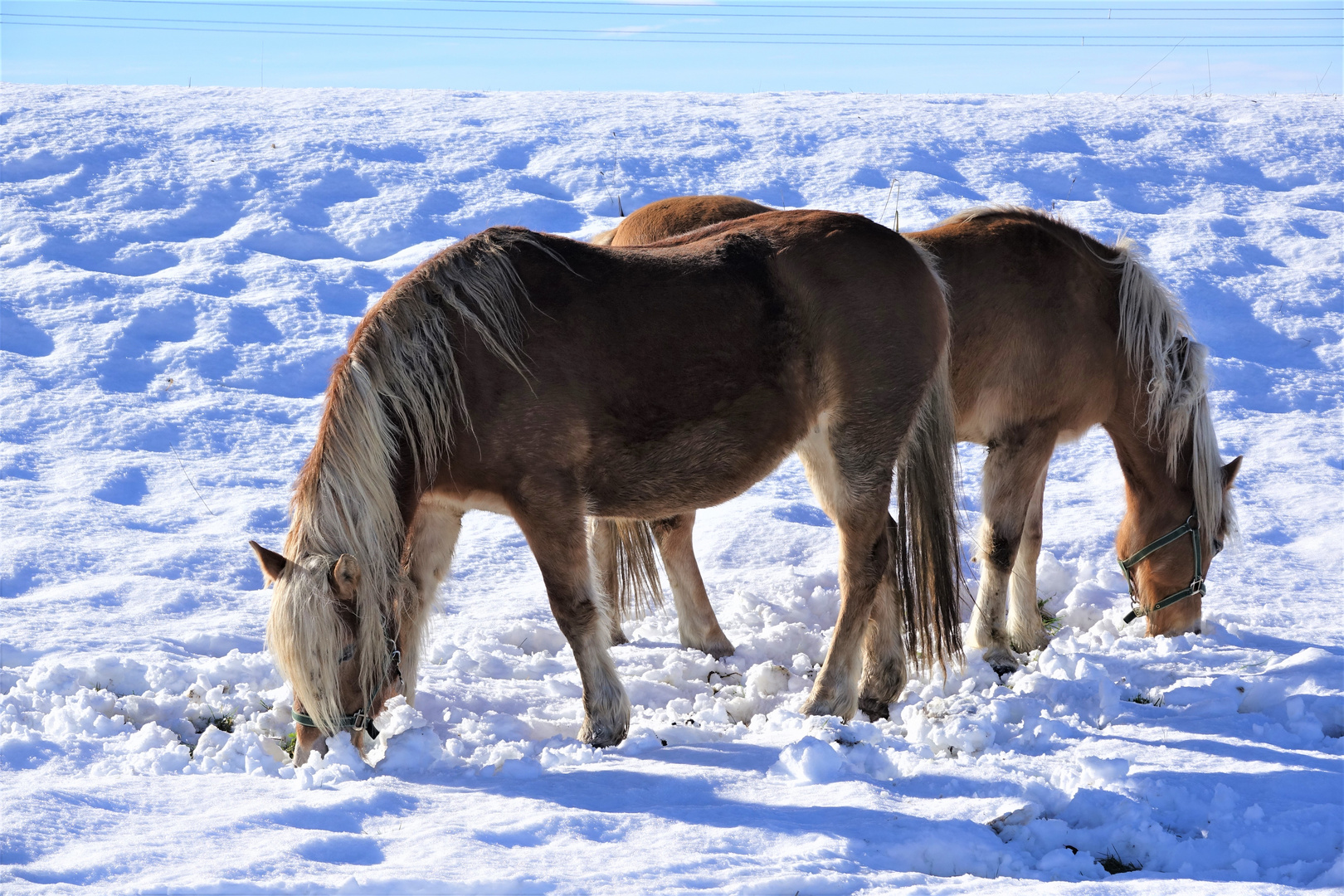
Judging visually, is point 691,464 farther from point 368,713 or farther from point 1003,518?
point 1003,518

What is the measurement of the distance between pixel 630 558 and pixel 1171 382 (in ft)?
8.48

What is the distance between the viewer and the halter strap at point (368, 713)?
10.5ft

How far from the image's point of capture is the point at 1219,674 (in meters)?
4.15

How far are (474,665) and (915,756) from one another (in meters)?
1.97

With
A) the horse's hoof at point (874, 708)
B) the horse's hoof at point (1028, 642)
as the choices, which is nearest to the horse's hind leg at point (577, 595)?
the horse's hoof at point (874, 708)

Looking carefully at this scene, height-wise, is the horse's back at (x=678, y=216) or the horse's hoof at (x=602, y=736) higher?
the horse's back at (x=678, y=216)

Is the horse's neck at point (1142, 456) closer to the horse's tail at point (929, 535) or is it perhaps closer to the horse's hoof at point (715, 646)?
the horse's tail at point (929, 535)

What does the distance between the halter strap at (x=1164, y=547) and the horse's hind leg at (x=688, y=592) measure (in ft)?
6.08

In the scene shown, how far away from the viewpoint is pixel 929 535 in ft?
13.4

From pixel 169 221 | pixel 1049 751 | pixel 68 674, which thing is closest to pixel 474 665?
pixel 68 674

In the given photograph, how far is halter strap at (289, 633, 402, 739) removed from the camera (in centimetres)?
321

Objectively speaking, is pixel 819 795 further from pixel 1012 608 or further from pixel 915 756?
pixel 1012 608

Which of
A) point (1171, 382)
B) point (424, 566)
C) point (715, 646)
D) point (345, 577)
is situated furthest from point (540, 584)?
point (1171, 382)

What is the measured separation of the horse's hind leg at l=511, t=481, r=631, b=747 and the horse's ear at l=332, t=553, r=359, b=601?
1.88 feet
